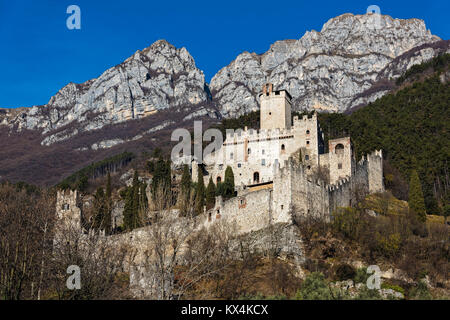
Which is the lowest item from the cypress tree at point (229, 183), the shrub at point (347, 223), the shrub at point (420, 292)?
the shrub at point (420, 292)

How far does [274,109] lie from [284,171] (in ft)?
88.0

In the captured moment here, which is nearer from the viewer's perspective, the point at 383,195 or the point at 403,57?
the point at 383,195

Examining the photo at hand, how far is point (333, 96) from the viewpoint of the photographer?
177 meters

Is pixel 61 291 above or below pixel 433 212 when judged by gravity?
below

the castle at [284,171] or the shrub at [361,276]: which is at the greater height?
the castle at [284,171]

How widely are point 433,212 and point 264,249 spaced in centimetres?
2547

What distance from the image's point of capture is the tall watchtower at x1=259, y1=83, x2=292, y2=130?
7344cm

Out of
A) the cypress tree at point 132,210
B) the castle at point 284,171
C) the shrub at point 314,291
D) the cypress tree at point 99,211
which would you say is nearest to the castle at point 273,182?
the castle at point 284,171

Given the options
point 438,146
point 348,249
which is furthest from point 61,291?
point 438,146

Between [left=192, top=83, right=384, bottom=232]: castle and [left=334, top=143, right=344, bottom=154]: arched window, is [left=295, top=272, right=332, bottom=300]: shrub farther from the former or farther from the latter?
[left=334, top=143, right=344, bottom=154]: arched window

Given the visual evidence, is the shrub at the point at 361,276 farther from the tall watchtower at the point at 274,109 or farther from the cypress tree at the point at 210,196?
the tall watchtower at the point at 274,109

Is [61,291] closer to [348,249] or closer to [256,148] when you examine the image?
[348,249]

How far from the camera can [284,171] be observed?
48938mm

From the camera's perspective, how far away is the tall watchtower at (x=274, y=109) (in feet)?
241
